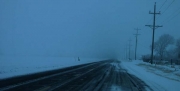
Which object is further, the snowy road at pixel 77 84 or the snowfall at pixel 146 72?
the snowfall at pixel 146 72

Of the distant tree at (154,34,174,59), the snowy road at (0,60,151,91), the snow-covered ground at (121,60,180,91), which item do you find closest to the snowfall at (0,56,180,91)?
the snow-covered ground at (121,60,180,91)

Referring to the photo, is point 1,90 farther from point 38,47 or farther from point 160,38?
point 38,47

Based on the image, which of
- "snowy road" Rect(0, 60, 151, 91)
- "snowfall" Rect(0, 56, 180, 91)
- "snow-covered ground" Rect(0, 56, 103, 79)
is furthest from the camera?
"snow-covered ground" Rect(0, 56, 103, 79)

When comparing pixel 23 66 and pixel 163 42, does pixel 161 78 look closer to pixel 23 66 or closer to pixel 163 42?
pixel 23 66

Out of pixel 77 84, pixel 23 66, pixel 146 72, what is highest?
pixel 23 66

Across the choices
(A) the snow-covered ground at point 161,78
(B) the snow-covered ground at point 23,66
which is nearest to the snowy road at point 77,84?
(A) the snow-covered ground at point 161,78

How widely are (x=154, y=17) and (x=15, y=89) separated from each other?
4913 cm

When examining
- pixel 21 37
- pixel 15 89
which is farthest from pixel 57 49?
pixel 15 89

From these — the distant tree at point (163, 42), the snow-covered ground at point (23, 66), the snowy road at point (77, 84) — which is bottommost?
the snowy road at point (77, 84)

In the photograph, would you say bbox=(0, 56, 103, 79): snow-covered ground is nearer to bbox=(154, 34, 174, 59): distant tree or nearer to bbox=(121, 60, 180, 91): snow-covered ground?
bbox=(121, 60, 180, 91): snow-covered ground

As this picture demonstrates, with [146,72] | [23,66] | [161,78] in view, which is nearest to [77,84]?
[161,78]

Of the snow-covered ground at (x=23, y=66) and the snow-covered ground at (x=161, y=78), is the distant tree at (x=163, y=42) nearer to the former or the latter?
the snow-covered ground at (x=23, y=66)

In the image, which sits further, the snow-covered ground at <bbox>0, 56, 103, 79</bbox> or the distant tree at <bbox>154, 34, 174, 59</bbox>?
the distant tree at <bbox>154, 34, 174, 59</bbox>

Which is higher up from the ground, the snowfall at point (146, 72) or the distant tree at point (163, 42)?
the distant tree at point (163, 42)
